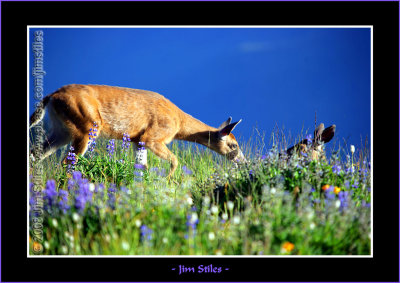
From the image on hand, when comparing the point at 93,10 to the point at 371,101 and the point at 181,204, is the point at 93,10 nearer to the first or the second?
the point at 181,204

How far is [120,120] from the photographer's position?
7.92 metres

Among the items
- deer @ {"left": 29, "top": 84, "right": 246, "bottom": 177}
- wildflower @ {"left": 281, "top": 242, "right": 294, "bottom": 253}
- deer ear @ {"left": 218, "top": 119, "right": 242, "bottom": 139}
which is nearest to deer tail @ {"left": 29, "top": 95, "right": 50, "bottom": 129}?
deer @ {"left": 29, "top": 84, "right": 246, "bottom": 177}

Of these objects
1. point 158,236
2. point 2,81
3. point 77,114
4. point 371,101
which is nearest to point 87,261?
point 158,236

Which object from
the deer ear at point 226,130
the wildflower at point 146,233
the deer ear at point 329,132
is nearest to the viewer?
the wildflower at point 146,233

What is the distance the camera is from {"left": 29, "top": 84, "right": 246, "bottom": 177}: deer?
23.8ft

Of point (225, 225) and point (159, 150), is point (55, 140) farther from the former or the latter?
point (225, 225)

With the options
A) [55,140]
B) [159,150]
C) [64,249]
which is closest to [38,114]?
[55,140]

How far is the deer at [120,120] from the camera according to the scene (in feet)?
23.8

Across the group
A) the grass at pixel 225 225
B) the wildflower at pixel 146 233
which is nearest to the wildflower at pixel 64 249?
the grass at pixel 225 225

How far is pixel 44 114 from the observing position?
7.33 metres

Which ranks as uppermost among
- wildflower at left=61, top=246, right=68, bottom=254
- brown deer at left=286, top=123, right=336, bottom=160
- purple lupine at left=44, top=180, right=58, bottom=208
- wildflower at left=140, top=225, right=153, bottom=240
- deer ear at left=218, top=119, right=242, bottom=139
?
deer ear at left=218, top=119, right=242, bottom=139

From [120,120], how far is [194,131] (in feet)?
6.80

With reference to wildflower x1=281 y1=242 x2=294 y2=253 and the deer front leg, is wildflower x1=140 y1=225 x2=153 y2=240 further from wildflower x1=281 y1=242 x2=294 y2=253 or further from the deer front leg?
the deer front leg

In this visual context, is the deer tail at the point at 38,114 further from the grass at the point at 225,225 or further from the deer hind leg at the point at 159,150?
the grass at the point at 225,225
